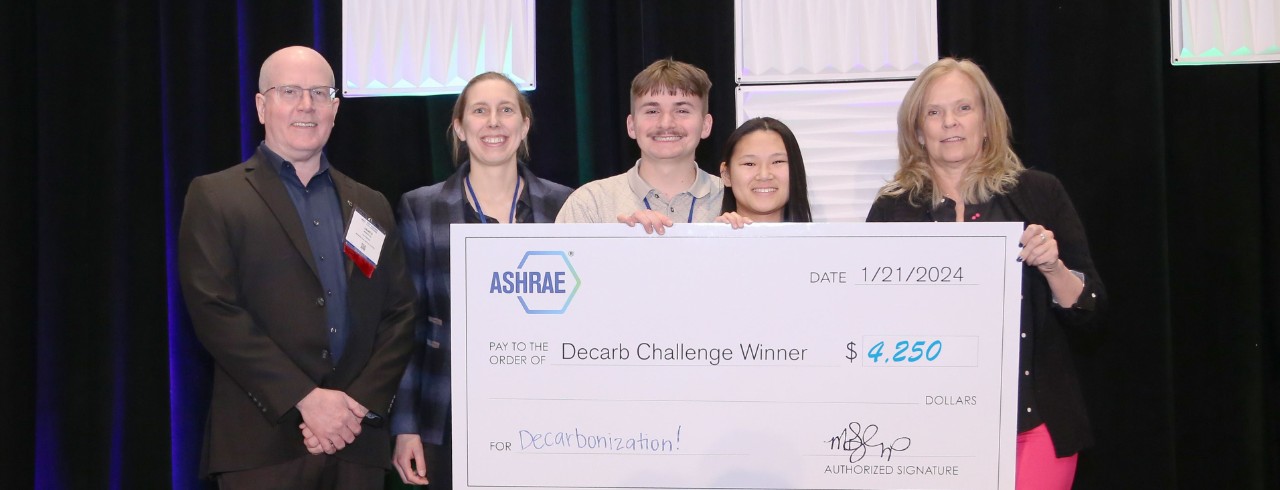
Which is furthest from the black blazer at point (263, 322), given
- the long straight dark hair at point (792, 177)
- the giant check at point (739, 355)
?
the long straight dark hair at point (792, 177)

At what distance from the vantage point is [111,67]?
349 centimetres

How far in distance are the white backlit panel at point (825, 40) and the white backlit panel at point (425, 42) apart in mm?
842

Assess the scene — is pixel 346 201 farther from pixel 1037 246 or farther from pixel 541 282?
pixel 1037 246

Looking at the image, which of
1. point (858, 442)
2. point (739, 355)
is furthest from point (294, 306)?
Answer: point (858, 442)

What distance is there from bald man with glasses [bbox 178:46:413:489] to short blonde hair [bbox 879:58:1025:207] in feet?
4.59

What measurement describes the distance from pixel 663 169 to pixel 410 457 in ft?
3.66

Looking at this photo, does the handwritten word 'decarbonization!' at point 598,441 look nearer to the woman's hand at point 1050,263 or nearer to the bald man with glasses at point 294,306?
the bald man with glasses at point 294,306

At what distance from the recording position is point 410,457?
8.61 ft

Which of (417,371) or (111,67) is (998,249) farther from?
(111,67)

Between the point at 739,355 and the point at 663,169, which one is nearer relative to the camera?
the point at 739,355

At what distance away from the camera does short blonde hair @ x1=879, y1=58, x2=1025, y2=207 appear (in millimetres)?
2229

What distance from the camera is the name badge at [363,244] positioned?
237cm

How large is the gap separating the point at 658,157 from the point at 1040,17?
1677 mm

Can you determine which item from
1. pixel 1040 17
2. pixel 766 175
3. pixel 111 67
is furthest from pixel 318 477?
pixel 1040 17
